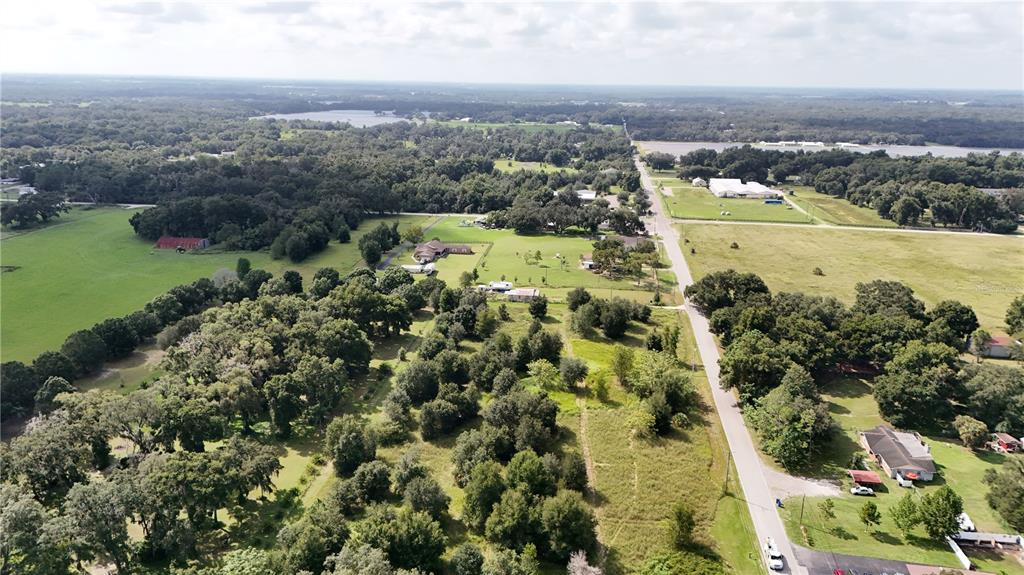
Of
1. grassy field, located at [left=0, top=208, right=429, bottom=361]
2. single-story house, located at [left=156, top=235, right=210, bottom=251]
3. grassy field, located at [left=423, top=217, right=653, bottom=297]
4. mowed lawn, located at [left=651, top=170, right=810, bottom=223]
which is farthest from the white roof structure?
single-story house, located at [left=156, top=235, right=210, bottom=251]

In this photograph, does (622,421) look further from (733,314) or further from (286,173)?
(286,173)

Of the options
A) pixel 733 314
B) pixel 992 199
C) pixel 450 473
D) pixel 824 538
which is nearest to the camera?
pixel 824 538

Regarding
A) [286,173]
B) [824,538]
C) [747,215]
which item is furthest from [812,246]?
[286,173]

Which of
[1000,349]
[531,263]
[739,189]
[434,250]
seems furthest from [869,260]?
[434,250]

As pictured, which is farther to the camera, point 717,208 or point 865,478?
point 717,208

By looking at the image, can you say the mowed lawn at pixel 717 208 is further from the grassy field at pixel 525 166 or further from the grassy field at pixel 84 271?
the grassy field at pixel 84 271

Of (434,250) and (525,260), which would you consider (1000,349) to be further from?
(434,250)
